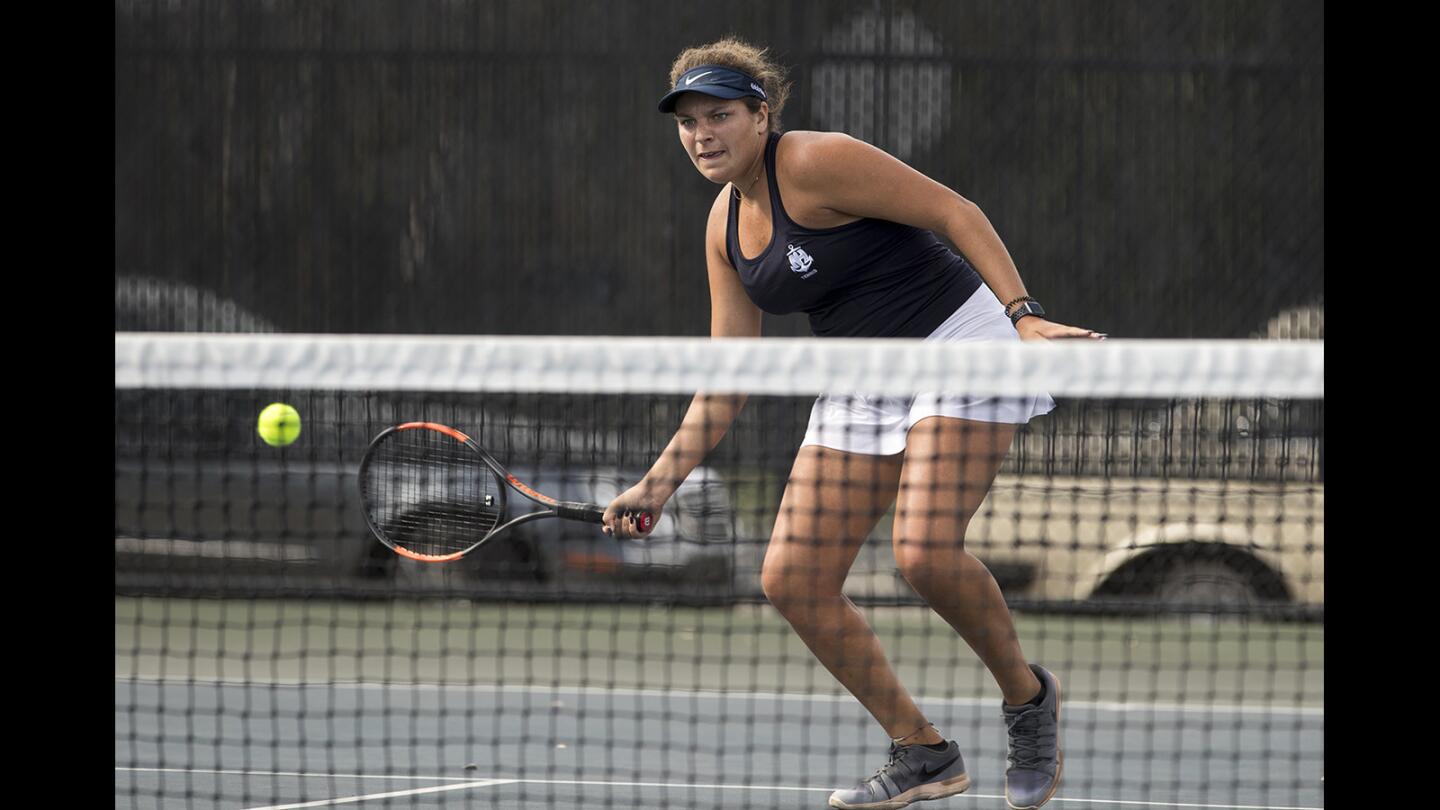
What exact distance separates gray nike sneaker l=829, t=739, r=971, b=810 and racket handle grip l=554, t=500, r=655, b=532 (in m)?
0.73

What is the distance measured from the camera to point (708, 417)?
420cm

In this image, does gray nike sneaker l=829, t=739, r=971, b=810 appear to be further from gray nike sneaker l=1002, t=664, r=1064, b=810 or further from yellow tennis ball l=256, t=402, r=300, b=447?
yellow tennis ball l=256, t=402, r=300, b=447

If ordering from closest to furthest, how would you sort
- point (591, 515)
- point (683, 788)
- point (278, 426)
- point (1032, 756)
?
point (1032, 756)
point (591, 515)
point (683, 788)
point (278, 426)

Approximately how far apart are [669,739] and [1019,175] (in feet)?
16.6

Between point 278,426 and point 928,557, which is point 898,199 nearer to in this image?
point 928,557

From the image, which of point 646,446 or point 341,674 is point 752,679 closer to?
point 341,674

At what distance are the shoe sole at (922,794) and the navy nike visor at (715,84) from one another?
154 centimetres

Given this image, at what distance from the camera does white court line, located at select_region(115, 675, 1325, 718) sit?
22.2 ft

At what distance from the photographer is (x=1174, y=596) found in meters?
8.80

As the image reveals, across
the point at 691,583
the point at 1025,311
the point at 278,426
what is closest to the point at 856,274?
the point at 1025,311

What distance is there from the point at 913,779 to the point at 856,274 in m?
1.10


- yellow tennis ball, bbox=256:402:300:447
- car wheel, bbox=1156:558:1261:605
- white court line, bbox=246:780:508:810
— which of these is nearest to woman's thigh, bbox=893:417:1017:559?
white court line, bbox=246:780:508:810
